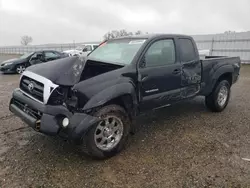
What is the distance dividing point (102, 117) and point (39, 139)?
1.45 meters

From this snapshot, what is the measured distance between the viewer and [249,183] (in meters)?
2.78

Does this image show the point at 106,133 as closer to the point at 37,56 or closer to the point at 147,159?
the point at 147,159

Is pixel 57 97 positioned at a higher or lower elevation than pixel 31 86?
lower

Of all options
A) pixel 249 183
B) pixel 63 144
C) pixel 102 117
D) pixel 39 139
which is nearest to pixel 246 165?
pixel 249 183

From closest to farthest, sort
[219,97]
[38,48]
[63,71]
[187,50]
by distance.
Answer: [63,71], [187,50], [219,97], [38,48]

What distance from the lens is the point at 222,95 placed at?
5523 mm

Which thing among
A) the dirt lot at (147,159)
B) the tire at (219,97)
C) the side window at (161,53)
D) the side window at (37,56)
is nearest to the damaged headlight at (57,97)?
the dirt lot at (147,159)

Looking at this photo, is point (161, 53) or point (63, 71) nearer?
point (63, 71)

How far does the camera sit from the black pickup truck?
2.99 meters

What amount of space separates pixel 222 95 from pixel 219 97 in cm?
14

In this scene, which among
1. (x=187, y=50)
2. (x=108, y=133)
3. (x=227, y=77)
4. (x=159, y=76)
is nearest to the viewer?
(x=108, y=133)

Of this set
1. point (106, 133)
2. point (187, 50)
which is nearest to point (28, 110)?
point (106, 133)

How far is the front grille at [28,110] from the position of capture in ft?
10.2

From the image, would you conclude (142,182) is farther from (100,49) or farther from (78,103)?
(100,49)
